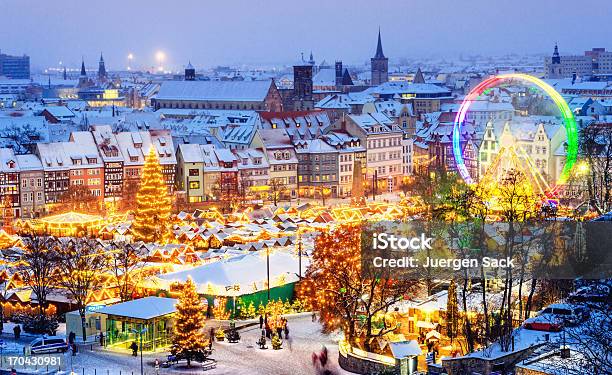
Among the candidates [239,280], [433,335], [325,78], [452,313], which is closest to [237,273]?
[239,280]

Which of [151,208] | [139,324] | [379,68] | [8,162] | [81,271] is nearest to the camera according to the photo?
[139,324]

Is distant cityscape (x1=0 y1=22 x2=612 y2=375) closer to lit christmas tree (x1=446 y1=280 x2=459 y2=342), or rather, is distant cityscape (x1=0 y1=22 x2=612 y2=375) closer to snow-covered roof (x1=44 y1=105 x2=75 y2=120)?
lit christmas tree (x1=446 y1=280 x2=459 y2=342)

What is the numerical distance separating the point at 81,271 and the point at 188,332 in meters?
7.13

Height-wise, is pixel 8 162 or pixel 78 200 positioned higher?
pixel 8 162

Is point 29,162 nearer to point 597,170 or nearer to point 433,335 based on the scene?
point 597,170

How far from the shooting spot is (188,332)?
2881 cm

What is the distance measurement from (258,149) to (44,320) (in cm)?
3913

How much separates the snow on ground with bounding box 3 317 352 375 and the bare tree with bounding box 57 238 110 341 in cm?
230

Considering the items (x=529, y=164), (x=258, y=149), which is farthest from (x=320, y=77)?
(x=529, y=164)

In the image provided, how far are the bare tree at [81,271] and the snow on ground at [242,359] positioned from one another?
7.56 ft

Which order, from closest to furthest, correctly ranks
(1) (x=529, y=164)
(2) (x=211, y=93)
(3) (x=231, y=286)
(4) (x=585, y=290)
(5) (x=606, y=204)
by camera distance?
1. (4) (x=585, y=290)
2. (3) (x=231, y=286)
3. (5) (x=606, y=204)
4. (1) (x=529, y=164)
5. (2) (x=211, y=93)

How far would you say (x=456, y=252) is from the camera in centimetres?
3188

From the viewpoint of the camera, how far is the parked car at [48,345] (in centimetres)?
2961

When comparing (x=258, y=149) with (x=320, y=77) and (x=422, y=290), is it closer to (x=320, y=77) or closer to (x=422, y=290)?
(x=422, y=290)
